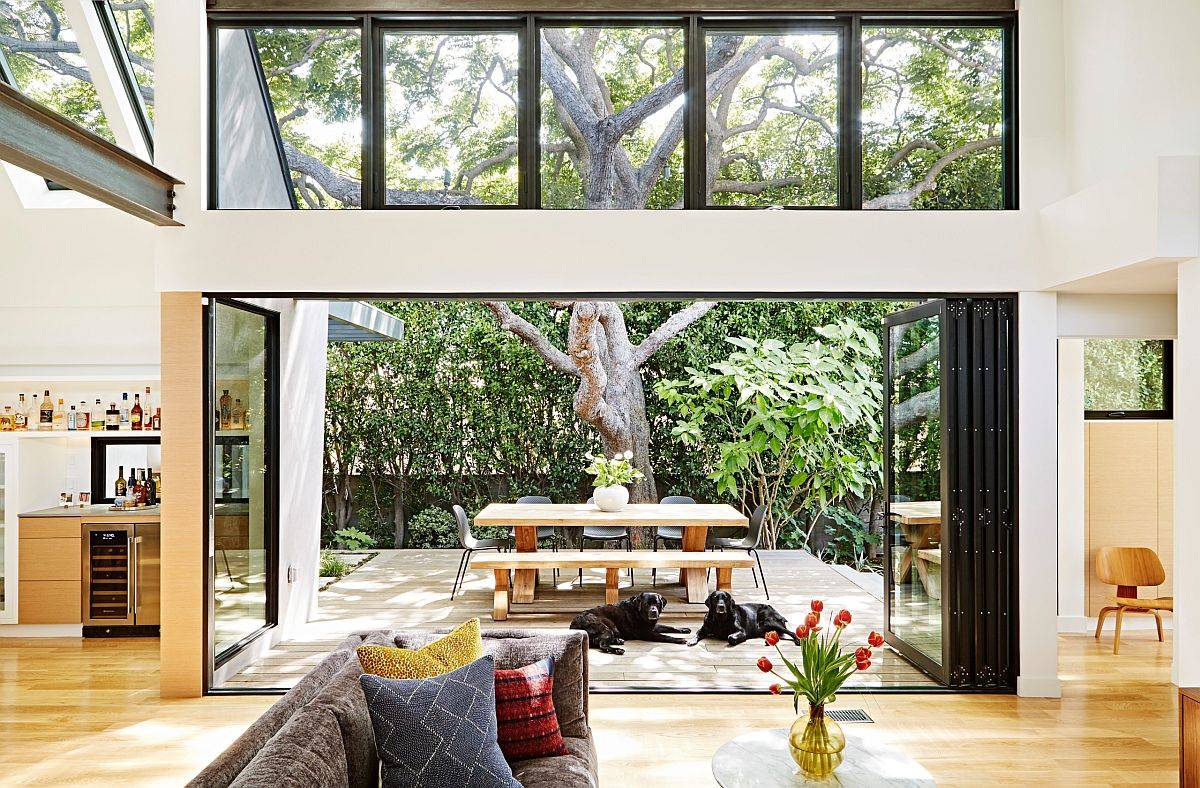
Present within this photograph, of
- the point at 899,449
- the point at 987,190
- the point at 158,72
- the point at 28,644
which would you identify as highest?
the point at 158,72

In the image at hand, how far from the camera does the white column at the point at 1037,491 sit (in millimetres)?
4996

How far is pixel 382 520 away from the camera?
1029 cm

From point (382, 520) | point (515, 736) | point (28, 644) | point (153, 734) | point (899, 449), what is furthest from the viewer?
point (382, 520)

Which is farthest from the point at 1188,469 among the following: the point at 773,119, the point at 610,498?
the point at 610,498

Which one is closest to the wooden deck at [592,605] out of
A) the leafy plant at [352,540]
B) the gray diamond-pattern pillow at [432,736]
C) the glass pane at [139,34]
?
the leafy plant at [352,540]

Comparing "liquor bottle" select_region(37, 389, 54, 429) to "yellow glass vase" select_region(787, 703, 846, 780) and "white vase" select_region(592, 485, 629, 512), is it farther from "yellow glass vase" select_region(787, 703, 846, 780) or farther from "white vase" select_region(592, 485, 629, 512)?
"yellow glass vase" select_region(787, 703, 846, 780)

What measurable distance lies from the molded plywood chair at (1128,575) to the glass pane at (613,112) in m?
3.99

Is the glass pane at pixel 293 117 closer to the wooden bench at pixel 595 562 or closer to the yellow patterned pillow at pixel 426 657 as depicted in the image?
the wooden bench at pixel 595 562

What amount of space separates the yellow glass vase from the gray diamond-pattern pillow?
92 cm

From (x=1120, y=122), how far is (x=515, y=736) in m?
4.44

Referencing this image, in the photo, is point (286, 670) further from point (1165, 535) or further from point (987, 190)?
point (1165, 535)

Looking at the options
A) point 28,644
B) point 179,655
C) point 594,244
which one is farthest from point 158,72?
point 28,644

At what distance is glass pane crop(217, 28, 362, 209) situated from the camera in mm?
5250

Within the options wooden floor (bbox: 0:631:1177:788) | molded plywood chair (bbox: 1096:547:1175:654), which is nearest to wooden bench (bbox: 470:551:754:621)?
wooden floor (bbox: 0:631:1177:788)
